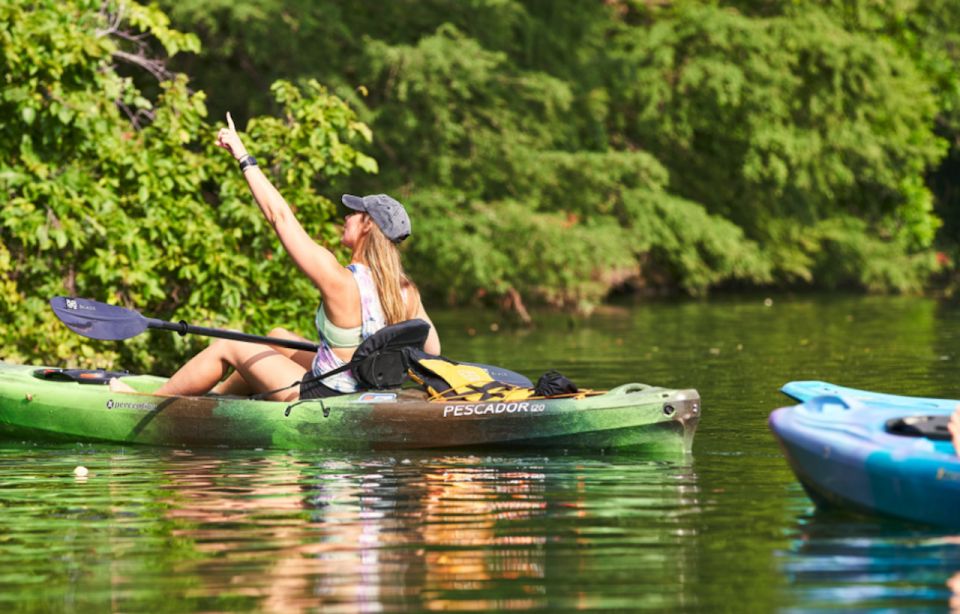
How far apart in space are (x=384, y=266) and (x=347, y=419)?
2.69ft

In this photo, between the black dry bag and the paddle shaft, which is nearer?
the black dry bag

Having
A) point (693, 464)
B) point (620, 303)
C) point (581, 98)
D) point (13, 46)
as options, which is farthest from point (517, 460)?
point (620, 303)

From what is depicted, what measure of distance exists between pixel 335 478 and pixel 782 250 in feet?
74.2

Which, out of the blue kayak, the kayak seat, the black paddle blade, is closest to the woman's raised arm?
the black paddle blade

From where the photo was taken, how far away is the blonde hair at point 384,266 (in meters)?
8.44

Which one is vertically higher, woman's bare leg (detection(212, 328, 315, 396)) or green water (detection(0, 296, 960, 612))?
woman's bare leg (detection(212, 328, 315, 396))

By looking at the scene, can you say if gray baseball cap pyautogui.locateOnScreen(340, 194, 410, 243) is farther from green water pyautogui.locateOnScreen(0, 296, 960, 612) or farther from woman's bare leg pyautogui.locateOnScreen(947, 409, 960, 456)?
woman's bare leg pyautogui.locateOnScreen(947, 409, 960, 456)

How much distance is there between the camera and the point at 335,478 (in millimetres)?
7781

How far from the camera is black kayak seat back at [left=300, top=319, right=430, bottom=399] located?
8.52 meters

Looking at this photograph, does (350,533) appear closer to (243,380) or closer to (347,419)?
(347,419)

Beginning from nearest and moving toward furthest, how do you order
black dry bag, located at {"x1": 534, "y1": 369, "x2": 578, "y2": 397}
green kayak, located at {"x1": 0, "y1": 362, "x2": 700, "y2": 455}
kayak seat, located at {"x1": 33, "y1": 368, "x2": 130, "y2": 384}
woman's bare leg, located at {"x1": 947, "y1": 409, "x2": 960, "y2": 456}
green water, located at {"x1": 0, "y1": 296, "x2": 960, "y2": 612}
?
green water, located at {"x1": 0, "y1": 296, "x2": 960, "y2": 612} → woman's bare leg, located at {"x1": 947, "y1": 409, "x2": 960, "y2": 456} → green kayak, located at {"x1": 0, "y1": 362, "x2": 700, "y2": 455} → black dry bag, located at {"x1": 534, "y1": 369, "x2": 578, "y2": 397} → kayak seat, located at {"x1": 33, "y1": 368, "x2": 130, "y2": 384}

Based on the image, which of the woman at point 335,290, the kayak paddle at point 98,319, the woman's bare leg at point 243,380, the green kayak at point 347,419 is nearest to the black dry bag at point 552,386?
the green kayak at point 347,419

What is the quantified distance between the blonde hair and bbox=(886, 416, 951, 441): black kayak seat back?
9.37 ft

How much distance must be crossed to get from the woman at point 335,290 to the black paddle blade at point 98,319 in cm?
68
